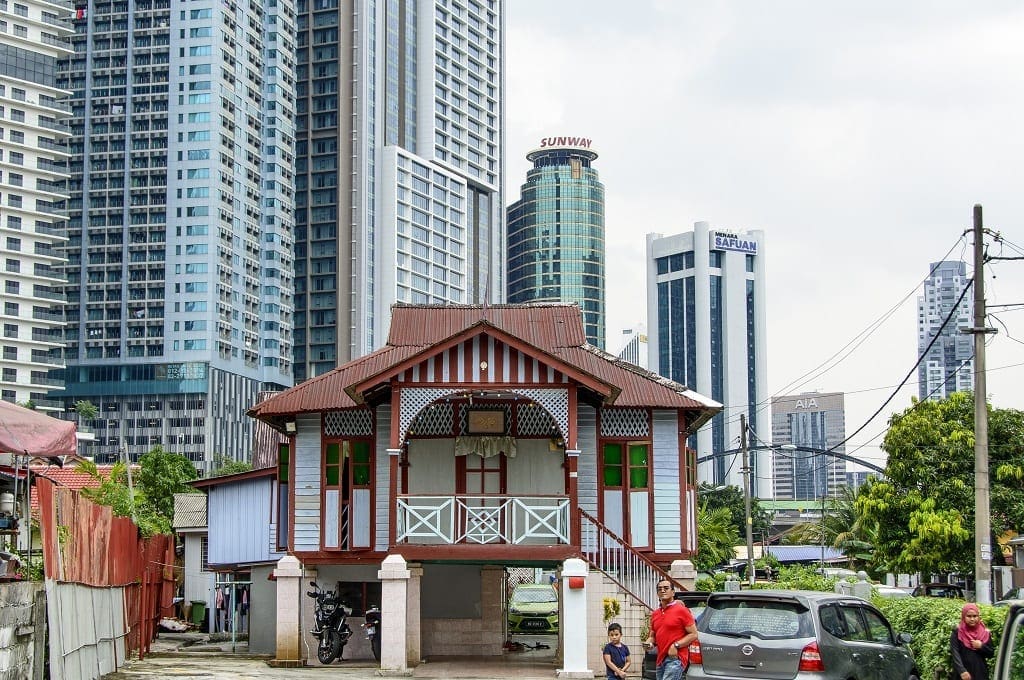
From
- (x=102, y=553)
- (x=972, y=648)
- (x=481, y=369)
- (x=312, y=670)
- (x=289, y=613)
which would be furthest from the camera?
(x=289, y=613)

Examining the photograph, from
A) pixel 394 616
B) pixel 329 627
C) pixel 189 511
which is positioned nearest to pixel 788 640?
pixel 394 616

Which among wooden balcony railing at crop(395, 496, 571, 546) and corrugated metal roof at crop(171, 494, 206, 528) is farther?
corrugated metal roof at crop(171, 494, 206, 528)

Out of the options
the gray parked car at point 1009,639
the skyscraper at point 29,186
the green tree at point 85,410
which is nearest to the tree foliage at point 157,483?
the gray parked car at point 1009,639

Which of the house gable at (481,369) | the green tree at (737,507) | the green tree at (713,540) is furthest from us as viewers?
the green tree at (737,507)

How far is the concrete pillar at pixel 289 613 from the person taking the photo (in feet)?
86.5

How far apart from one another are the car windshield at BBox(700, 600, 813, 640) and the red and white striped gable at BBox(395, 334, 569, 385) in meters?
8.84

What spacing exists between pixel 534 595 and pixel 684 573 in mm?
11926

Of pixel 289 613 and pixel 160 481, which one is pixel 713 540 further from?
pixel 289 613

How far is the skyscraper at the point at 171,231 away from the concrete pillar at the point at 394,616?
117m

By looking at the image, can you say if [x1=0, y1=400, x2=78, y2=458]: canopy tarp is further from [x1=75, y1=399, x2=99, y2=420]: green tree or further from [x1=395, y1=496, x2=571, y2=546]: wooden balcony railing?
[x1=75, y1=399, x2=99, y2=420]: green tree

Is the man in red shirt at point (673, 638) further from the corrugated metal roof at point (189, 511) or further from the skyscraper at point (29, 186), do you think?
the skyscraper at point (29, 186)

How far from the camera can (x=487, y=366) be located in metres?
24.9

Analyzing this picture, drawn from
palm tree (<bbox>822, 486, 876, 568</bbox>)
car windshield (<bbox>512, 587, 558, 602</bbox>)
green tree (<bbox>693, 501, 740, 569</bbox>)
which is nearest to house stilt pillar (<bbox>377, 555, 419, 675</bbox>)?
car windshield (<bbox>512, 587, 558, 602</bbox>)

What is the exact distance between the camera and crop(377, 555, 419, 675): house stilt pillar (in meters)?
24.4
